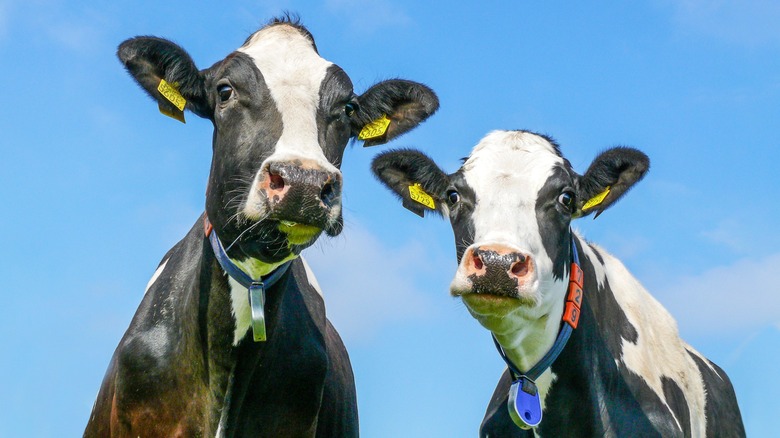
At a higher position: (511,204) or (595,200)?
(595,200)

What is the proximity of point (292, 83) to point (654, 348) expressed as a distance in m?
3.88

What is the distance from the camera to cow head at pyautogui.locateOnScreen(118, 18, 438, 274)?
571 centimetres

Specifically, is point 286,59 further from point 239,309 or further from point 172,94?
point 239,309

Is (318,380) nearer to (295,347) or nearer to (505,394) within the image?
(295,347)

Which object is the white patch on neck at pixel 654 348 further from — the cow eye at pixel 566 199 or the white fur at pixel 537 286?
the cow eye at pixel 566 199

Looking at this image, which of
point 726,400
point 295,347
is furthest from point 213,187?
point 726,400

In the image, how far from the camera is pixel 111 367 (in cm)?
725

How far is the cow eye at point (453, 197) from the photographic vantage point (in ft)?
25.8

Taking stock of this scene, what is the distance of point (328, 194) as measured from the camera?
5730 mm

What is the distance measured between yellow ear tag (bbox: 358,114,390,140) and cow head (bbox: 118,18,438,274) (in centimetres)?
2

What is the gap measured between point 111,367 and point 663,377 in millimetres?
4301

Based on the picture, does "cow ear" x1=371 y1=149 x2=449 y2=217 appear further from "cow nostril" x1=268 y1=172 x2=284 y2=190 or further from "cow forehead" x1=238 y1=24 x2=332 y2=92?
"cow nostril" x1=268 y1=172 x2=284 y2=190

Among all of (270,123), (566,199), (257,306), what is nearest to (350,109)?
(270,123)

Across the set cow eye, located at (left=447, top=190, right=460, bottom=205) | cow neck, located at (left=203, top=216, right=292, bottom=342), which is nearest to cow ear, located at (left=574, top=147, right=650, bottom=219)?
cow eye, located at (left=447, top=190, right=460, bottom=205)
